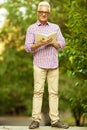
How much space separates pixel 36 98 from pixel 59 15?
7378mm

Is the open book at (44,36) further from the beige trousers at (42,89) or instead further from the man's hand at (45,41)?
the beige trousers at (42,89)

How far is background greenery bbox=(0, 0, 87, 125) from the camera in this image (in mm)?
8695

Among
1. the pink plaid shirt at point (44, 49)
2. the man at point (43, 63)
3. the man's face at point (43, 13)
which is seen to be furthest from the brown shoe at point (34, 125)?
the man's face at point (43, 13)

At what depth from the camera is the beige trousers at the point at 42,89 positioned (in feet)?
25.3

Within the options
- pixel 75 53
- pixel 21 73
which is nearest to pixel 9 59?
pixel 21 73

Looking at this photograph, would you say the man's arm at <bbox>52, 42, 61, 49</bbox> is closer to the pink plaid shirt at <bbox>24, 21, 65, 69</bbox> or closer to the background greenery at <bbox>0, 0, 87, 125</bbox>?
the pink plaid shirt at <bbox>24, 21, 65, 69</bbox>

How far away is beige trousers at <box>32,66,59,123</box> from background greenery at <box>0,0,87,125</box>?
0.86 metres

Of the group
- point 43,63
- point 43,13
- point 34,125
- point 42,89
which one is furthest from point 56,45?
point 34,125

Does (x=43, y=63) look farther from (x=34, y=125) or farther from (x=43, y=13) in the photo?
(x=34, y=125)

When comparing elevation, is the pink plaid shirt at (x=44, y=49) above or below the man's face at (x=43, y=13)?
below

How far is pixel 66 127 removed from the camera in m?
7.88

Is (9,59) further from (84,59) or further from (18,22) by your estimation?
(84,59)

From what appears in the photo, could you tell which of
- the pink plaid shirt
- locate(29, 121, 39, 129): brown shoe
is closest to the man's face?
the pink plaid shirt

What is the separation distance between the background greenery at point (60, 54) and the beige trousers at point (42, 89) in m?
0.86
